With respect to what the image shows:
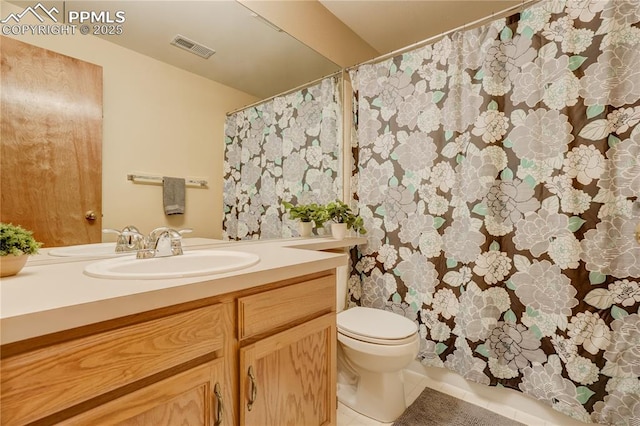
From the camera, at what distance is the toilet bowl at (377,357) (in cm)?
133

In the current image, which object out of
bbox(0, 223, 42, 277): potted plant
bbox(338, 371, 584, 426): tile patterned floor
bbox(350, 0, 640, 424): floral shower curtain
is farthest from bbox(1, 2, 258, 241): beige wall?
bbox(338, 371, 584, 426): tile patterned floor

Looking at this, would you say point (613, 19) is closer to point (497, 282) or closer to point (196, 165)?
point (497, 282)

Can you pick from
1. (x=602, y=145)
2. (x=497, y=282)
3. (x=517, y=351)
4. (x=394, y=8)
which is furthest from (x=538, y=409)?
(x=394, y=8)

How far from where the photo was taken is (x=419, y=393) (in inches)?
63.4

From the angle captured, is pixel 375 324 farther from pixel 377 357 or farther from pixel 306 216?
pixel 306 216

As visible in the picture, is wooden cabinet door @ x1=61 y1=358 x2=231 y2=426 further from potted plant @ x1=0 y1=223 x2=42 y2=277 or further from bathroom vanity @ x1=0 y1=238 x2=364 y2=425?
potted plant @ x1=0 y1=223 x2=42 y2=277

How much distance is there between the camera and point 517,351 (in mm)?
1411

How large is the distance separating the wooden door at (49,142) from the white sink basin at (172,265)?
0.18m

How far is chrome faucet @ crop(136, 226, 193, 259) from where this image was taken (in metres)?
1.05

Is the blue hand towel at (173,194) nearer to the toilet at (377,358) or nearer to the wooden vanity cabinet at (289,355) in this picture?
the wooden vanity cabinet at (289,355)

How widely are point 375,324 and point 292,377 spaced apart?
2.02 ft

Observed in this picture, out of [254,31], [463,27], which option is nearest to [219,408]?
[254,31]

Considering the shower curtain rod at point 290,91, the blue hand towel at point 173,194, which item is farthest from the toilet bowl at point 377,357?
the shower curtain rod at point 290,91

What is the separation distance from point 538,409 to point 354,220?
128cm
